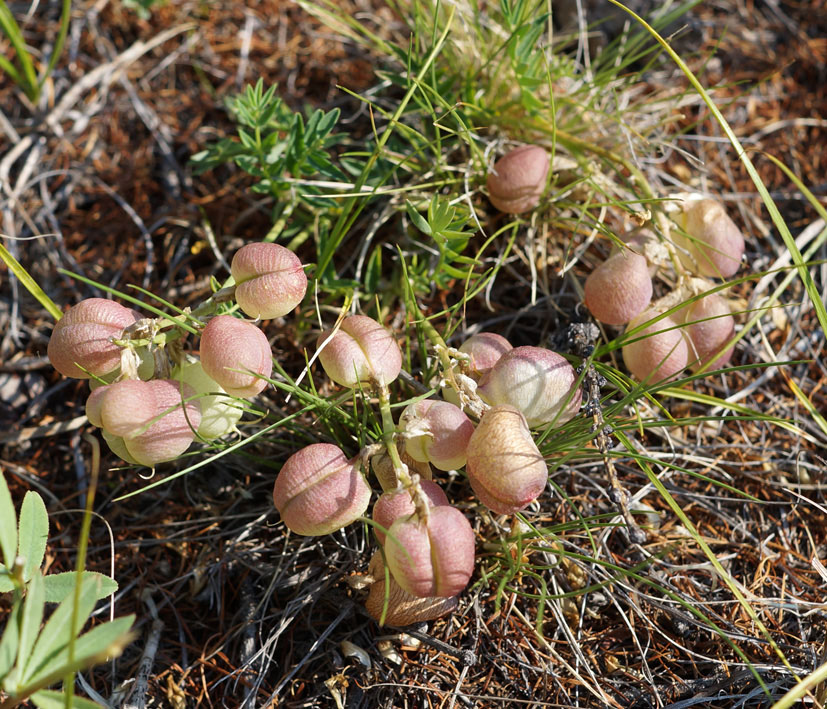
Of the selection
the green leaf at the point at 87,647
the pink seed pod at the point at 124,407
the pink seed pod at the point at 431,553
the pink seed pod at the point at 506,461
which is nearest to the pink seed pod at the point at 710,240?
the pink seed pod at the point at 506,461

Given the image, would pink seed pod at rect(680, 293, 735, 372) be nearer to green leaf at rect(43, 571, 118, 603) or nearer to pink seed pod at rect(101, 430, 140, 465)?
pink seed pod at rect(101, 430, 140, 465)

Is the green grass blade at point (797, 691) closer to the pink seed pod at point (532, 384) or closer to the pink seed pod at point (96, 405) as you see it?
the pink seed pod at point (532, 384)

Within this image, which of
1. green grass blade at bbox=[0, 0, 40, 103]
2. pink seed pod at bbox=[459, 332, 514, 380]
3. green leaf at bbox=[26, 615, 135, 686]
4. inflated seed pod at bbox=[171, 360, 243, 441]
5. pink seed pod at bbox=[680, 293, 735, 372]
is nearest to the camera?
green leaf at bbox=[26, 615, 135, 686]

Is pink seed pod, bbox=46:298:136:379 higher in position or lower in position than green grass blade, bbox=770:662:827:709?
lower

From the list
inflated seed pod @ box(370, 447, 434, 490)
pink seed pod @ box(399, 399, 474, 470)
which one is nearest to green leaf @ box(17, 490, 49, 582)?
inflated seed pod @ box(370, 447, 434, 490)

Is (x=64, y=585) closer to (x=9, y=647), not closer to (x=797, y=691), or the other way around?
(x=9, y=647)

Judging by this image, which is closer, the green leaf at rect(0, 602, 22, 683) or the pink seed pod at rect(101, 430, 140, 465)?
the green leaf at rect(0, 602, 22, 683)
